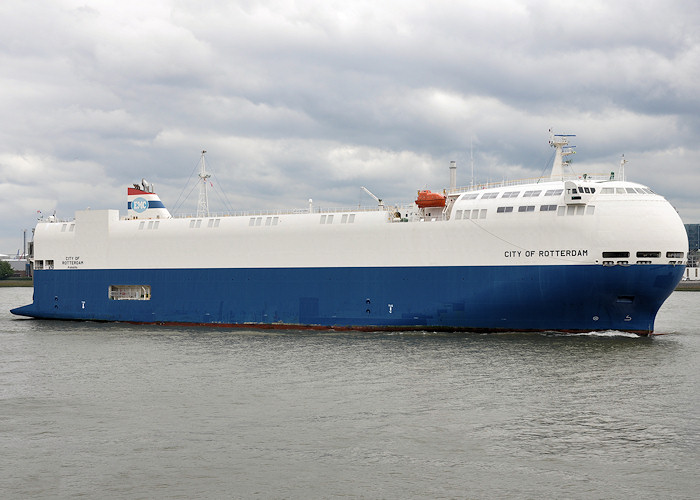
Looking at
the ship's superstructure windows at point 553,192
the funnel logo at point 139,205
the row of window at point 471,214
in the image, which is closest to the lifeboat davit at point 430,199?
the row of window at point 471,214

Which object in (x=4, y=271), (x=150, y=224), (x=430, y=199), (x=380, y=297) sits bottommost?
(x=380, y=297)

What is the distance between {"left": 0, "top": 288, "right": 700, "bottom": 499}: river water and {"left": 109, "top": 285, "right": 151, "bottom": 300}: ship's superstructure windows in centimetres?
1419

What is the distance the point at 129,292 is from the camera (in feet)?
161

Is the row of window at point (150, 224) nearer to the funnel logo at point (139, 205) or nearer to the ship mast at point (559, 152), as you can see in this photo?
the funnel logo at point (139, 205)

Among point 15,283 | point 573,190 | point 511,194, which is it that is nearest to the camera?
point 573,190

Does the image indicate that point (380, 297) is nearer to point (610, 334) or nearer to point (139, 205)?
point (610, 334)

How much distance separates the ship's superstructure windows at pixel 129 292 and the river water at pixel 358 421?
559 inches

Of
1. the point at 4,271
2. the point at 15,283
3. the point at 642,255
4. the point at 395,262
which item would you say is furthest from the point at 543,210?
the point at 4,271

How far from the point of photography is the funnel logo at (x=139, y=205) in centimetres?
5134

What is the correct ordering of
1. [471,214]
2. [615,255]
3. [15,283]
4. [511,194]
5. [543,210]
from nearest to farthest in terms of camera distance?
1. [615,255]
2. [543,210]
3. [511,194]
4. [471,214]
5. [15,283]

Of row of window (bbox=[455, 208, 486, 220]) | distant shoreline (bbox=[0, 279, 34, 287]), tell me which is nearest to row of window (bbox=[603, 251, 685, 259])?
row of window (bbox=[455, 208, 486, 220])

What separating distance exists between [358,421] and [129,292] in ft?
110

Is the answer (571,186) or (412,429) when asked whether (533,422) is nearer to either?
(412,429)

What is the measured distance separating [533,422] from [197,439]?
934 cm
